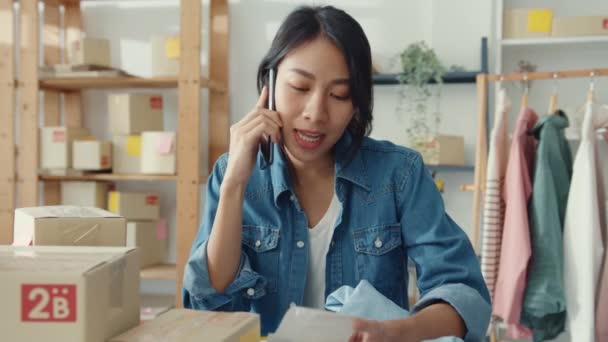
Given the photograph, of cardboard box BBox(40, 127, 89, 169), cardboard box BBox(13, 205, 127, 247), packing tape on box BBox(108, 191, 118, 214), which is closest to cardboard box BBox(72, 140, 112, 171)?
cardboard box BBox(40, 127, 89, 169)

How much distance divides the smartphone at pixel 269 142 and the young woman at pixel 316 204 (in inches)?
0.7

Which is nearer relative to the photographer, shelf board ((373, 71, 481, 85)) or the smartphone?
the smartphone

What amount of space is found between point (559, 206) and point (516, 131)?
0.33 m

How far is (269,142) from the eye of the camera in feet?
4.50

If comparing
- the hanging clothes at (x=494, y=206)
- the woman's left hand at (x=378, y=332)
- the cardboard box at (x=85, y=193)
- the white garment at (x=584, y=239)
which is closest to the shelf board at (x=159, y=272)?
the cardboard box at (x=85, y=193)

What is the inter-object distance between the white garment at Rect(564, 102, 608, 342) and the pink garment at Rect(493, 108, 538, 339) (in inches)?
6.1

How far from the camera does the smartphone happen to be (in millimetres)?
1334

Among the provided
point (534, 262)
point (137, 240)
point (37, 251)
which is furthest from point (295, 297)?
point (137, 240)

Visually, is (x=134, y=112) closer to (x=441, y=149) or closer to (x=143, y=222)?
(x=143, y=222)

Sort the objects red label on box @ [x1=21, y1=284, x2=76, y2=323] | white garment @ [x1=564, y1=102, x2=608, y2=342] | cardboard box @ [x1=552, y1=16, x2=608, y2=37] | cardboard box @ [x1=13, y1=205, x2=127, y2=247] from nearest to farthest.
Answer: red label on box @ [x1=21, y1=284, x2=76, y2=323]
cardboard box @ [x1=13, y1=205, x2=127, y2=247]
white garment @ [x1=564, y1=102, x2=608, y2=342]
cardboard box @ [x1=552, y1=16, x2=608, y2=37]

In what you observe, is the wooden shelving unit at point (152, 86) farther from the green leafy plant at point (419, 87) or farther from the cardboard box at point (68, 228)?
the cardboard box at point (68, 228)

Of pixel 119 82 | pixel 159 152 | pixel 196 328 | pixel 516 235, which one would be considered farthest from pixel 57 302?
pixel 119 82

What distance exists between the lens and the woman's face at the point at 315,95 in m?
1.23

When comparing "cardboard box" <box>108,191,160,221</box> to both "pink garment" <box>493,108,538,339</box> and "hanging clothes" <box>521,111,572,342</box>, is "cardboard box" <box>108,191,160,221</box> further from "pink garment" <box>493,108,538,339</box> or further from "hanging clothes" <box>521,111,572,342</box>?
"hanging clothes" <box>521,111,572,342</box>
